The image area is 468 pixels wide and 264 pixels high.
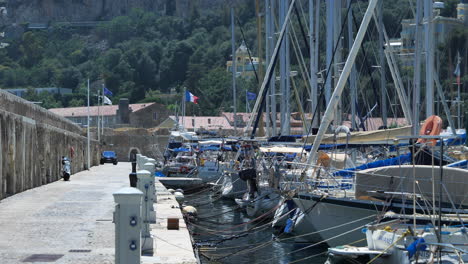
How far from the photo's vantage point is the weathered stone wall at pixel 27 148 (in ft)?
80.3

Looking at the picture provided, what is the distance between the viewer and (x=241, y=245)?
25484 millimetres

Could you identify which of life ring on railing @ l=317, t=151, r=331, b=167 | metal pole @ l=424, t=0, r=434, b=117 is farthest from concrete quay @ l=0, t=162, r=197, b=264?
metal pole @ l=424, t=0, r=434, b=117

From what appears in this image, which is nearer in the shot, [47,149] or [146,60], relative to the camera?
[47,149]

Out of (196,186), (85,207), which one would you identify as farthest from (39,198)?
(196,186)

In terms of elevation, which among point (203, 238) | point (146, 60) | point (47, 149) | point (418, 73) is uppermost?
point (146, 60)

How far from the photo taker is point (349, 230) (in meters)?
20.5

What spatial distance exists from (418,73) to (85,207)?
34.3 feet

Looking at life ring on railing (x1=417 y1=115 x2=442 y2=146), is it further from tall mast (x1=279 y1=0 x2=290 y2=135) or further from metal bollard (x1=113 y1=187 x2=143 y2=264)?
tall mast (x1=279 y1=0 x2=290 y2=135)

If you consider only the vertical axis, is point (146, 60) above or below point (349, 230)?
above

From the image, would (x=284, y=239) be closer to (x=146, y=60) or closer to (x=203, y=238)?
(x=203, y=238)

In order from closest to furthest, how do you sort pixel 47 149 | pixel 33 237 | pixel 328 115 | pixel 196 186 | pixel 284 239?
pixel 33 237 → pixel 328 115 → pixel 284 239 → pixel 47 149 → pixel 196 186

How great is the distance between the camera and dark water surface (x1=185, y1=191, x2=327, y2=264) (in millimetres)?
22859

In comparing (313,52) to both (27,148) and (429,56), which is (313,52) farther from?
(27,148)

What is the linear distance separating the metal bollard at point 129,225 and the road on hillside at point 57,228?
3326 mm
